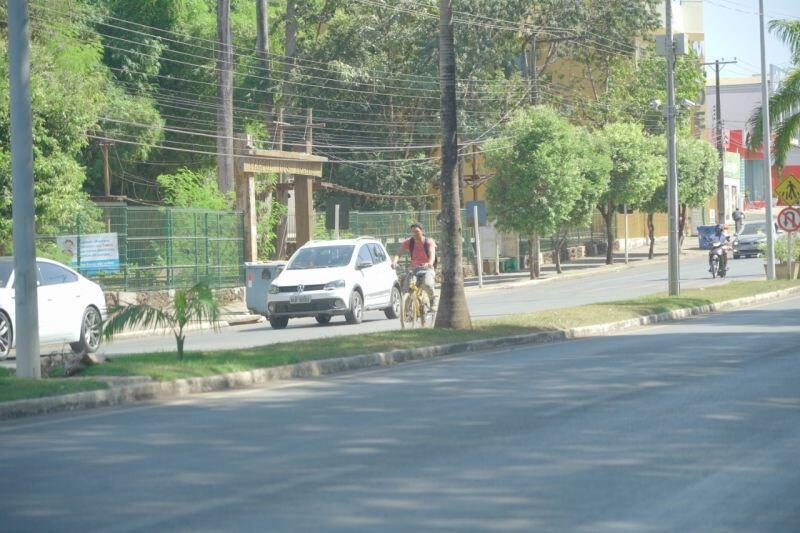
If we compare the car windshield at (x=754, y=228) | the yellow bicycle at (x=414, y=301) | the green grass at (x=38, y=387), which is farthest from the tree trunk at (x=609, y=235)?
the green grass at (x=38, y=387)

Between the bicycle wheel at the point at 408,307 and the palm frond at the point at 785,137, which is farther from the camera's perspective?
the palm frond at the point at 785,137

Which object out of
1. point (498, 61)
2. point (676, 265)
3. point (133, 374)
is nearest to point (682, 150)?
point (498, 61)

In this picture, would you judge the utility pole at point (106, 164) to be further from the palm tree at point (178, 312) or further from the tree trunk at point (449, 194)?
the palm tree at point (178, 312)

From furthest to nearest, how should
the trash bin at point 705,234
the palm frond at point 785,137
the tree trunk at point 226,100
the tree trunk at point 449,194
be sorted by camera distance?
the trash bin at point 705,234
the tree trunk at point 226,100
the palm frond at point 785,137
the tree trunk at point 449,194

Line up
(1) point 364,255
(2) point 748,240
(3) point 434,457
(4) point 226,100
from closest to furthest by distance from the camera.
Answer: (3) point 434,457, (1) point 364,255, (4) point 226,100, (2) point 748,240

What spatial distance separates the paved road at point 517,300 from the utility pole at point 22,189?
7547mm

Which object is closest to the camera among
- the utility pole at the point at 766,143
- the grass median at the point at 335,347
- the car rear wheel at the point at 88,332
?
the grass median at the point at 335,347

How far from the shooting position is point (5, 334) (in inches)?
738

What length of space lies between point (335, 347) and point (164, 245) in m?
18.6

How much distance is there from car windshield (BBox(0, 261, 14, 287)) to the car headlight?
843cm

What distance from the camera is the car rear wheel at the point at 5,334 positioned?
18547 millimetres

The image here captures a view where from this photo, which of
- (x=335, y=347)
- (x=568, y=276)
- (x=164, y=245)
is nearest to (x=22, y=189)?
(x=335, y=347)

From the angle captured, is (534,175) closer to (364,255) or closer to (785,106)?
(785,106)

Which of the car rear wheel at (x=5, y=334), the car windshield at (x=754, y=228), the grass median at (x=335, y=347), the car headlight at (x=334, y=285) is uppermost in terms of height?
the car windshield at (x=754, y=228)
